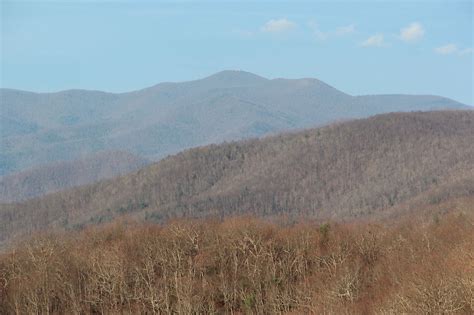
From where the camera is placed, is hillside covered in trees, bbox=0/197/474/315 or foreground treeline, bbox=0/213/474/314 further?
foreground treeline, bbox=0/213/474/314

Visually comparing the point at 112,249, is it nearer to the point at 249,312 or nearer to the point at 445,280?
the point at 249,312

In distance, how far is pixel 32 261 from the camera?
220 ft

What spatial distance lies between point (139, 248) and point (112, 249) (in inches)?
138

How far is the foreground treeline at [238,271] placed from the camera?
49.9m

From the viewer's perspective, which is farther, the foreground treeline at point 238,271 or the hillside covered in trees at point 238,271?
the foreground treeline at point 238,271

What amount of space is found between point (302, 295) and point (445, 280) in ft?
56.4

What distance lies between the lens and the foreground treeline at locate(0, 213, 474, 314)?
49.9 meters

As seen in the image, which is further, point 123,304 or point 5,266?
point 5,266

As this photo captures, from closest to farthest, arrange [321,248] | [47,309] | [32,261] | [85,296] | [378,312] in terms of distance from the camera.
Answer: [378,312]
[47,309]
[85,296]
[32,261]
[321,248]

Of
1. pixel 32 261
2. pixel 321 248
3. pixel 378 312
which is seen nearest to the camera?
pixel 378 312

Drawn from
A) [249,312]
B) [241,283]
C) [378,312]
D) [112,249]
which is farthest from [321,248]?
[378,312]

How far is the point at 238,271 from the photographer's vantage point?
2594 inches

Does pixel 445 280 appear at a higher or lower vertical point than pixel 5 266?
higher

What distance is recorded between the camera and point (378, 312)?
41094 millimetres
